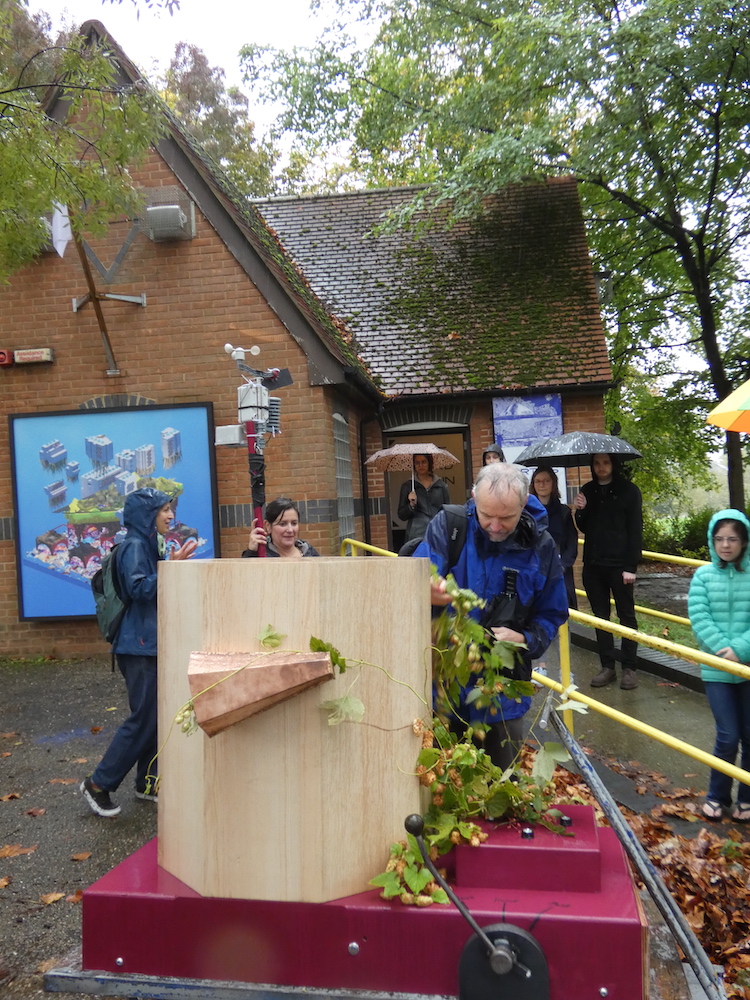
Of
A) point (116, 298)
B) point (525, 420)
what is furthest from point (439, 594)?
point (525, 420)

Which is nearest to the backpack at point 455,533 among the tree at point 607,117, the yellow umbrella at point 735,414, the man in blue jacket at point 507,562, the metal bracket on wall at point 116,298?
the man in blue jacket at point 507,562

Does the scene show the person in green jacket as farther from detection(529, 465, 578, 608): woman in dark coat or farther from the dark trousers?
detection(529, 465, 578, 608): woman in dark coat

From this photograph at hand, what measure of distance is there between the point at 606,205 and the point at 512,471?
50.8 ft

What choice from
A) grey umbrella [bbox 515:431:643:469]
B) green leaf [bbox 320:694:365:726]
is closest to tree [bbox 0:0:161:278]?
grey umbrella [bbox 515:431:643:469]

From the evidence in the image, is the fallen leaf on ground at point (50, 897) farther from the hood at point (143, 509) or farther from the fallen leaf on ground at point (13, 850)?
the hood at point (143, 509)

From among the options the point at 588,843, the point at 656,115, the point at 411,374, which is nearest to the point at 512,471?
the point at 588,843

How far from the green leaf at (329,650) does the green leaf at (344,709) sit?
0.07m

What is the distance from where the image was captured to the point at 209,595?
75.7 inches

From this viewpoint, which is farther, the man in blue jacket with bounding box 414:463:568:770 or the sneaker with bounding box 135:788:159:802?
the sneaker with bounding box 135:788:159:802

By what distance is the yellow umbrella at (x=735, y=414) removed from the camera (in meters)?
5.53

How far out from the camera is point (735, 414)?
5.61m

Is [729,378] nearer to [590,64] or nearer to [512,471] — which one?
[590,64]

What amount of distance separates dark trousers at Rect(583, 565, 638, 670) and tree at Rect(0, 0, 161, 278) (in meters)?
5.20

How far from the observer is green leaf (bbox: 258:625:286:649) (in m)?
1.84
